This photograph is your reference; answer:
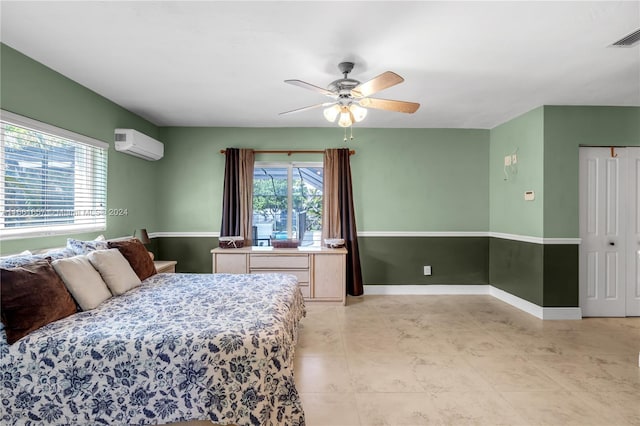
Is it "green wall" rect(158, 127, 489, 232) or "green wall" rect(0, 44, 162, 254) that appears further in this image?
"green wall" rect(158, 127, 489, 232)

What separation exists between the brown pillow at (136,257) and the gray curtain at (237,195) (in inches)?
59.8

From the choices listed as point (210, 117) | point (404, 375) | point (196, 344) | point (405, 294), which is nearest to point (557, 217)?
point (405, 294)

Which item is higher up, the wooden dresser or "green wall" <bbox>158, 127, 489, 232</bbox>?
"green wall" <bbox>158, 127, 489, 232</bbox>

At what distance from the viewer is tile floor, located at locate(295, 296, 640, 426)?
2.09 m

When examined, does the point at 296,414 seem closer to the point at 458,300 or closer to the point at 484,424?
the point at 484,424

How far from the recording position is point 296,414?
1751 millimetres

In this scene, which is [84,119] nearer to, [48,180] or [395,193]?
[48,180]

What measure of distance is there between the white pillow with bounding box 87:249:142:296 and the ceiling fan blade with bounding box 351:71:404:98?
94.6 inches

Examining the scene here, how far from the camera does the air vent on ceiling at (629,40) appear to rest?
225cm

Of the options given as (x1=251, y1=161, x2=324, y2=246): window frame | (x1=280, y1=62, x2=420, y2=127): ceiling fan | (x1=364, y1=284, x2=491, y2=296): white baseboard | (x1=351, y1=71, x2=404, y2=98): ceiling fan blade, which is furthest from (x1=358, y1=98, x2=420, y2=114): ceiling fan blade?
(x1=364, y1=284, x2=491, y2=296): white baseboard

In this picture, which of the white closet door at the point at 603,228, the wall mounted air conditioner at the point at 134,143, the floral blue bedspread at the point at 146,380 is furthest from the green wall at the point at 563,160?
the wall mounted air conditioner at the point at 134,143

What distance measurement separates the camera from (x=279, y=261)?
14.4 feet

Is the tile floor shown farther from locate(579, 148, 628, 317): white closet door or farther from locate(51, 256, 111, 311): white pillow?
locate(51, 256, 111, 311): white pillow

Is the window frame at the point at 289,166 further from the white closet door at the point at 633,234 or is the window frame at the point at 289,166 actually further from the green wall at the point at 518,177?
the white closet door at the point at 633,234
